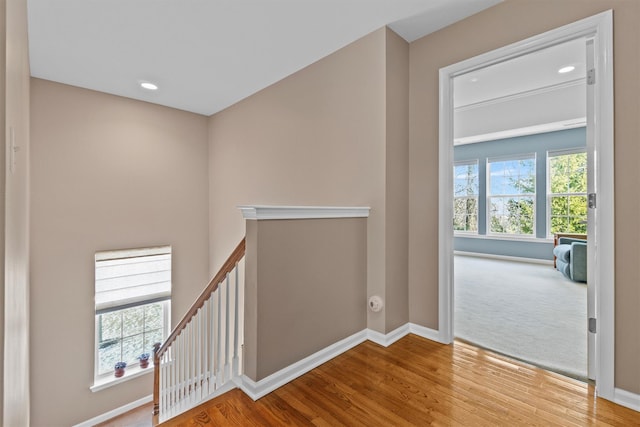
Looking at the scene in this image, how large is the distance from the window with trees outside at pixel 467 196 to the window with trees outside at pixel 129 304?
241 inches

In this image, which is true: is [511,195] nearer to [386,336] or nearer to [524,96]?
[524,96]

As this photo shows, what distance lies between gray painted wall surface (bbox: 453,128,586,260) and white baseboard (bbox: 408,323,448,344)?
3.71 metres

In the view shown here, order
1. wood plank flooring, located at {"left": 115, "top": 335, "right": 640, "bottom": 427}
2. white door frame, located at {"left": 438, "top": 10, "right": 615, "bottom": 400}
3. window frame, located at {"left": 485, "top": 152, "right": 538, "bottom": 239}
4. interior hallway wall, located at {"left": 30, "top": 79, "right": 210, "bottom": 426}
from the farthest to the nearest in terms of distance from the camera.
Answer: window frame, located at {"left": 485, "top": 152, "right": 538, "bottom": 239} → interior hallway wall, located at {"left": 30, "top": 79, "right": 210, "bottom": 426} → white door frame, located at {"left": 438, "top": 10, "right": 615, "bottom": 400} → wood plank flooring, located at {"left": 115, "top": 335, "right": 640, "bottom": 427}

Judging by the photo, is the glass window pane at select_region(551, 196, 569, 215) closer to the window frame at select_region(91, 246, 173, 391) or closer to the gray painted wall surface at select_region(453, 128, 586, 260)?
the gray painted wall surface at select_region(453, 128, 586, 260)

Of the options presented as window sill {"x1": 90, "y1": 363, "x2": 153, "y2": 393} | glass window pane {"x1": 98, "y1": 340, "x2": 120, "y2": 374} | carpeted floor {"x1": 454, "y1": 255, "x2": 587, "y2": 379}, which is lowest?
window sill {"x1": 90, "y1": 363, "x2": 153, "y2": 393}

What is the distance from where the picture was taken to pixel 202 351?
2445 millimetres

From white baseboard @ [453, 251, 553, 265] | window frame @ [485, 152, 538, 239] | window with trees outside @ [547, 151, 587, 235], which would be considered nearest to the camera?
window with trees outside @ [547, 151, 587, 235]

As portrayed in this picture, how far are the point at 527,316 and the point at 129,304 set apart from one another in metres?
4.86

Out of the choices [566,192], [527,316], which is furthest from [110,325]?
[566,192]

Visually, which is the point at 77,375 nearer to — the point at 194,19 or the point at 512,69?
the point at 194,19

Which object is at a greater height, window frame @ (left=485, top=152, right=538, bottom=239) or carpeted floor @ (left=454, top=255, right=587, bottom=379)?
window frame @ (left=485, top=152, right=538, bottom=239)

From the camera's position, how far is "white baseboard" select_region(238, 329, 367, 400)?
1.80 metres

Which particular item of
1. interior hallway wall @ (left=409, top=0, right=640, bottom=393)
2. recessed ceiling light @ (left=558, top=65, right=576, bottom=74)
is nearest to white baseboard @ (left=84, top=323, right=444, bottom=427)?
interior hallway wall @ (left=409, top=0, right=640, bottom=393)

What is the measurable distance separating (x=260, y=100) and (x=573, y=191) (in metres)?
5.95
